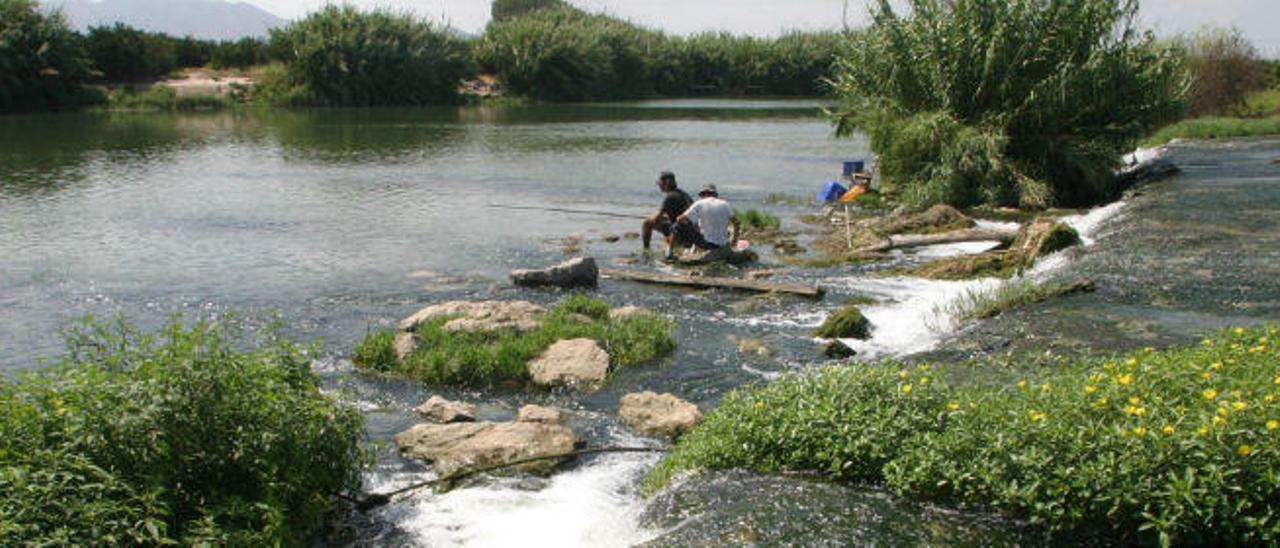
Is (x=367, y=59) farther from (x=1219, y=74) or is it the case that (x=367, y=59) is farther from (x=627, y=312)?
(x=627, y=312)

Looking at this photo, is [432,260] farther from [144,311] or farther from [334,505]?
[334,505]

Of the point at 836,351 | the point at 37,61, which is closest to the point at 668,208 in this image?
the point at 836,351

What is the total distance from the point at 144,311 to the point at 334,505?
33.7ft

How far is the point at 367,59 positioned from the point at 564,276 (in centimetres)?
6983

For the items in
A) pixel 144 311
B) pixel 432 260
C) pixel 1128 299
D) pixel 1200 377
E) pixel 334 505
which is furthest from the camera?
pixel 432 260

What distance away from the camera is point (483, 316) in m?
15.9

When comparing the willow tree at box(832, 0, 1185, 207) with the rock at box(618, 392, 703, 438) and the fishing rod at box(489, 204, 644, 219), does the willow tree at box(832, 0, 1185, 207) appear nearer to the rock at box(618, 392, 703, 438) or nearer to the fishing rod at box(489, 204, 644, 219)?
the fishing rod at box(489, 204, 644, 219)

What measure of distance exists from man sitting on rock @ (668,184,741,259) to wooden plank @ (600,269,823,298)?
1.75 m

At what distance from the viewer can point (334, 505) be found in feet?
31.4

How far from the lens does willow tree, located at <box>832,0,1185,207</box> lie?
1159 inches

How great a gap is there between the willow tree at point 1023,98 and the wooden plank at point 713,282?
40.0ft

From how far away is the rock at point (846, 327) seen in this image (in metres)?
15.5

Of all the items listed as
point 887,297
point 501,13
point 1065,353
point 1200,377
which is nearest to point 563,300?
point 887,297

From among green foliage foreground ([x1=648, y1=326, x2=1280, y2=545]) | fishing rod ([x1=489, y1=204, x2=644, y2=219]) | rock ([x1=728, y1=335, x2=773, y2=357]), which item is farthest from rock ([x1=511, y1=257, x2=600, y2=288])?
green foliage foreground ([x1=648, y1=326, x2=1280, y2=545])
